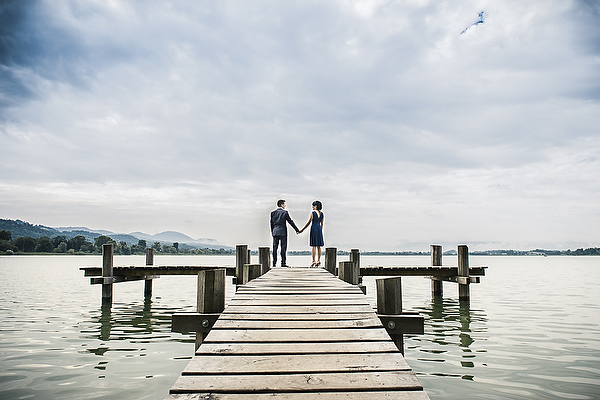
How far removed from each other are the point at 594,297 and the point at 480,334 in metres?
14.5

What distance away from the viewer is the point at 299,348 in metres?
4.59

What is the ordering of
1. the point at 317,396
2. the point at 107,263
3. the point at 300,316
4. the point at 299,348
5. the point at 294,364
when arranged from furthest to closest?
the point at 107,263, the point at 300,316, the point at 299,348, the point at 294,364, the point at 317,396

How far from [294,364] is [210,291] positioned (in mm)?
2111

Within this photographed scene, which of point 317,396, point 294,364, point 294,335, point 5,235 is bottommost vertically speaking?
point 317,396

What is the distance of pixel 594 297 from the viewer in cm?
2156

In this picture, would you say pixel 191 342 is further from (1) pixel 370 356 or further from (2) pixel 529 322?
(2) pixel 529 322

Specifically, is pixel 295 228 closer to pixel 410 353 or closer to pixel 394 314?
pixel 410 353

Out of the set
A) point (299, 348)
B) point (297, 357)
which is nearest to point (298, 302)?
point (299, 348)

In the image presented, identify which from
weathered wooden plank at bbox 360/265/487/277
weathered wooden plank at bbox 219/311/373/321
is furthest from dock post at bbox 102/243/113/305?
weathered wooden plank at bbox 219/311/373/321

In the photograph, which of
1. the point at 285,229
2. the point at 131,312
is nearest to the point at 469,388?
the point at 285,229

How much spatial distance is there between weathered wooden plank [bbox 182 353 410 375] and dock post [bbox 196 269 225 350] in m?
1.61

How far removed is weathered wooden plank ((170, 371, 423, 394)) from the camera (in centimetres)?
368

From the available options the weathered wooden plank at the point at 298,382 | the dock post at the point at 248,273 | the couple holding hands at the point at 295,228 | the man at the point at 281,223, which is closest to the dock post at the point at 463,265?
the couple holding hands at the point at 295,228

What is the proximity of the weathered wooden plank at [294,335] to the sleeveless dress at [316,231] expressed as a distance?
30.5 feet
